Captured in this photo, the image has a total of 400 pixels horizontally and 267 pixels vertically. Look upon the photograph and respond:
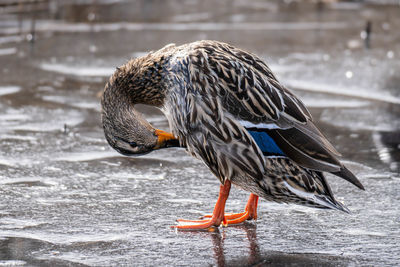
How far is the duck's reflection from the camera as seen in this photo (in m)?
5.07

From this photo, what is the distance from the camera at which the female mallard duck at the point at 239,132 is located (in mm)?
5438

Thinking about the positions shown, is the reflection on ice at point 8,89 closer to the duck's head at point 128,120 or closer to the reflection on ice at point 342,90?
the reflection on ice at point 342,90

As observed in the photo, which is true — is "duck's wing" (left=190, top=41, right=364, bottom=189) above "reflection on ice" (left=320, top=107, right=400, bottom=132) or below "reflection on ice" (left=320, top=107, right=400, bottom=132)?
above

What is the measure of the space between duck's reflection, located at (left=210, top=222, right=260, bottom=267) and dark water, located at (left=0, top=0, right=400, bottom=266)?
0.02 metres

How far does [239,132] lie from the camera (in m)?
5.47

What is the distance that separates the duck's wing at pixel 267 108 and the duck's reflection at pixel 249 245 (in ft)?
2.05

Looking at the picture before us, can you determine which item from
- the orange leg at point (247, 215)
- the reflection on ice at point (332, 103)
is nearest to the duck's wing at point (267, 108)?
the orange leg at point (247, 215)

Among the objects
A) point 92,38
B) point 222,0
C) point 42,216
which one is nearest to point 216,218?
point 42,216

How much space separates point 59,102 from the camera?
380 inches

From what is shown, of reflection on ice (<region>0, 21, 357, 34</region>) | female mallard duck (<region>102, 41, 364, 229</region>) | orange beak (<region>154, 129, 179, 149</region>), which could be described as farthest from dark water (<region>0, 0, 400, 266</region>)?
orange beak (<region>154, 129, 179, 149</region>)

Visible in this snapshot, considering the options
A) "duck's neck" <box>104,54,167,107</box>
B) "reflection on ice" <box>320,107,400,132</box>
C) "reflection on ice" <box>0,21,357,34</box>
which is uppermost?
"duck's neck" <box>104,54,167,107</box>

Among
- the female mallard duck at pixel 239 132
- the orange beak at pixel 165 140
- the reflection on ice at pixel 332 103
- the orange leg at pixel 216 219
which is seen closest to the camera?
the female mallard duck at pixel 239 132

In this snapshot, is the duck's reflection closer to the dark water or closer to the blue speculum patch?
the dark water

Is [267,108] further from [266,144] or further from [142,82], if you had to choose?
[142,82]
